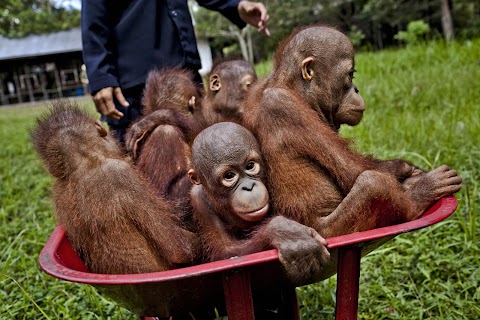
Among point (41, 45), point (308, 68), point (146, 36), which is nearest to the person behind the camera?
point (308, 68)

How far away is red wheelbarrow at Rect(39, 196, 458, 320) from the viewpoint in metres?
1.19

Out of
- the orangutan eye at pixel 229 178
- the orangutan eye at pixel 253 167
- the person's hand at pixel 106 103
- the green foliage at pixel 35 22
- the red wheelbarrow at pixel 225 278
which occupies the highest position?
the green foliage at pixel 35 22

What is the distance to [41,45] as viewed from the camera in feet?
82.2

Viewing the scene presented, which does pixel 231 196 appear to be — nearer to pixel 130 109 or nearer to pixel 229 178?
pixel 229 178

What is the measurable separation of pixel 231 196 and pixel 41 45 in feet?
85.6

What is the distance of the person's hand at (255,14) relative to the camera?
2.71 m

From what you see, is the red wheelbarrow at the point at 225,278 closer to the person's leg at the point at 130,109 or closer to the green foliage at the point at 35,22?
the person's leg at the point at 130,109

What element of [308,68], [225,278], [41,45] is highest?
[41,45]

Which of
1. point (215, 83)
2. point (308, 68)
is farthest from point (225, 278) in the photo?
point (215, 83)

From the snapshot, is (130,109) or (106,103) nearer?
(106,103)

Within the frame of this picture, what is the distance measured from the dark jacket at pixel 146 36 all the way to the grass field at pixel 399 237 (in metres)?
0.55

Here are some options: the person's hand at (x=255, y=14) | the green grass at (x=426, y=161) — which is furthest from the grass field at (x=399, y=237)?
the person's hand at (x=255, y=14)

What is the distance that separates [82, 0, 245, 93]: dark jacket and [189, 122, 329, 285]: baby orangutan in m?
1.30

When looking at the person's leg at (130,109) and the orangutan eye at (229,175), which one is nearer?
the orangutan eye at (229,175)
